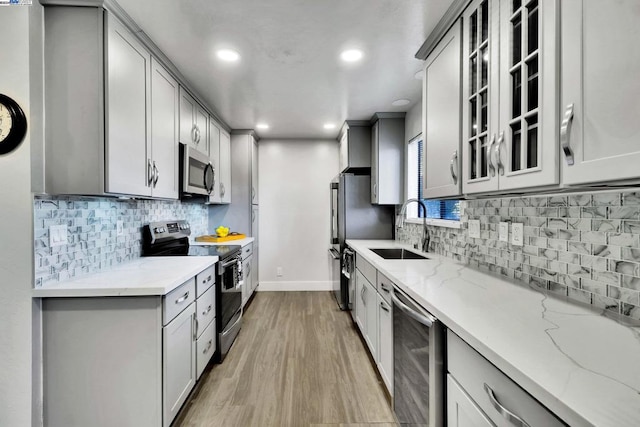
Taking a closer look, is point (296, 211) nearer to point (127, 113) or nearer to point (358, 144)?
point (358, 144)

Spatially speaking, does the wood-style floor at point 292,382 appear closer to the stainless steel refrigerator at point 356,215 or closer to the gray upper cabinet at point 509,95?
the stainless steel refrigerator at point 356,215

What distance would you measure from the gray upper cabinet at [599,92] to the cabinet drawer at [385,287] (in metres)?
1.15

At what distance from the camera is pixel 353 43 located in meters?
1.91

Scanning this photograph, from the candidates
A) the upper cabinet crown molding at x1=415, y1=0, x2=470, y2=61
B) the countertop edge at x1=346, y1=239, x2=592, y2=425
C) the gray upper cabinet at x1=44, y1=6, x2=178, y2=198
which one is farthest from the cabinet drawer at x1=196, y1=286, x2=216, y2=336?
the upper cabinet crown molding at x1=415, y1=0, x2=470, y2=61

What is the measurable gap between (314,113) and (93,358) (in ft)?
9.54

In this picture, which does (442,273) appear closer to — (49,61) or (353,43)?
(353,43)

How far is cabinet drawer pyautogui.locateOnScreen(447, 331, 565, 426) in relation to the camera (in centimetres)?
67

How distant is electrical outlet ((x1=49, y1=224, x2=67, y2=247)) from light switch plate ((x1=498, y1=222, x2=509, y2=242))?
2439 millimetres

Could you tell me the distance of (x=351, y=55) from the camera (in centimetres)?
207

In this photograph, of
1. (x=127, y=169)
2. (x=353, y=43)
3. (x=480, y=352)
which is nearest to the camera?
(x=480, y=352)

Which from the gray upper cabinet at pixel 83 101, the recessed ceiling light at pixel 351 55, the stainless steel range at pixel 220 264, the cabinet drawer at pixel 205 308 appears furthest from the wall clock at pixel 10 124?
the recessed ceiling light at pixel 351 55

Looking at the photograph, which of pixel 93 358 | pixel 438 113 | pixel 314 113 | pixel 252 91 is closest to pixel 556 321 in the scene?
pixel 438 113

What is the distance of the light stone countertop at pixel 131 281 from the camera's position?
1407mm

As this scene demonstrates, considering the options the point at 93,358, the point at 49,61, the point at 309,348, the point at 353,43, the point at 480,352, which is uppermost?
the point at 353,43
